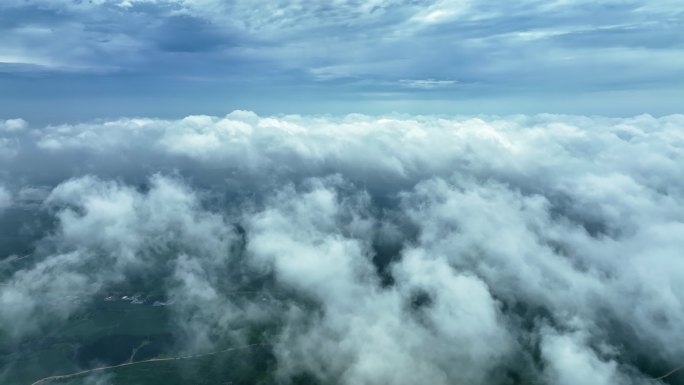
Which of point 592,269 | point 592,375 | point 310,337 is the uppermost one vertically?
point 310,337

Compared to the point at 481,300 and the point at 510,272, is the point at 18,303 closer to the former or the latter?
the point at 481,300

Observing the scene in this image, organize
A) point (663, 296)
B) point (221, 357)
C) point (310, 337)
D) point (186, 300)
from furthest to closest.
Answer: point (186, 300), point (663, 296), point (310, 337), point (221, 357)

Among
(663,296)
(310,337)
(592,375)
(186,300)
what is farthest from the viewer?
(186,300)

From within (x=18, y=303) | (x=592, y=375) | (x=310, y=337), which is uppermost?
(x=18, y=303)

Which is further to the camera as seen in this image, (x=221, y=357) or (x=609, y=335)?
(x=609, y=335)

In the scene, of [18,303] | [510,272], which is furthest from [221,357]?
[510,272]

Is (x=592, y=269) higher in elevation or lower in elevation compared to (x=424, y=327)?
lower

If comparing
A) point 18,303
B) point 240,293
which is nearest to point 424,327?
point 240,293

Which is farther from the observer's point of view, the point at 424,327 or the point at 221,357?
the point at 424,327

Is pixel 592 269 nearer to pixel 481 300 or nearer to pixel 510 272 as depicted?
pixel 510 272
